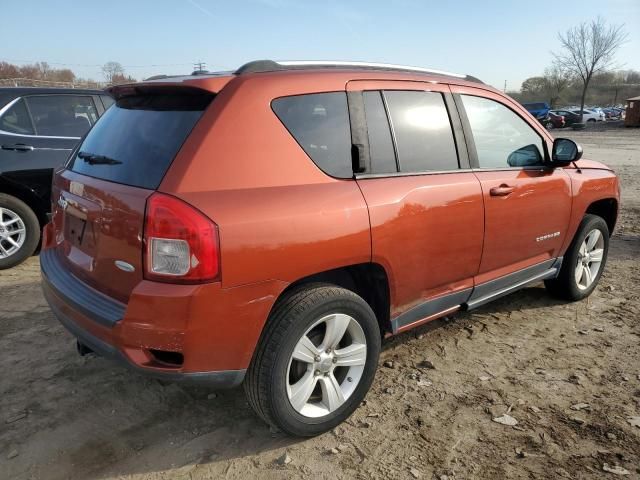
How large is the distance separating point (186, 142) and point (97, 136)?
35.7 inches

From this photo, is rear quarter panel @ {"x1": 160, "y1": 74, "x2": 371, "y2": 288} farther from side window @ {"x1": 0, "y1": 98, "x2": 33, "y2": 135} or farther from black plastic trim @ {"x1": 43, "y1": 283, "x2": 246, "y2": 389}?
side window @ {"x1": 0, "y1": 98, "x2": 33, "y2": 135}

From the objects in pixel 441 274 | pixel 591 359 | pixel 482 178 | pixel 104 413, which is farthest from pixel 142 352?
pixel 591 359

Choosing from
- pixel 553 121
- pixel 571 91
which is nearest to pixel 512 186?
pixel 553 121

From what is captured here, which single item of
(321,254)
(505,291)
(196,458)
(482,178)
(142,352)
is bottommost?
(196,458)

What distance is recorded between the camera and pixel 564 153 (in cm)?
375

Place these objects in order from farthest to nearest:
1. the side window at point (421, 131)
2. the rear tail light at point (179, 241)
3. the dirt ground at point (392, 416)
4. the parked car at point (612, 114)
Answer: the parked car at point (612, 114) → the side window at point (421, 131) → the dirt ground at point (392, 416) → the rear tail light at point (179, 241)

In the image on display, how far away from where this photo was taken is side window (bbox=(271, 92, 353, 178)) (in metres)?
2.41

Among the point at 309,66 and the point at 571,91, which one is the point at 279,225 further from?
the point at 571,91

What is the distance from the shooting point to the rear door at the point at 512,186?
3263mm

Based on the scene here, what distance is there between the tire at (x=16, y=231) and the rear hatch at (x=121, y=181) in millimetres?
2788

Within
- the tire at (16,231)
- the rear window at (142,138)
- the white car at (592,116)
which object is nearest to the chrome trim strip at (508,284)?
the rear window at (142,138)

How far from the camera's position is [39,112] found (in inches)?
216

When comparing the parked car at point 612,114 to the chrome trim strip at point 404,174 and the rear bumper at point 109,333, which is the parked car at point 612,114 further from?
the rear bumper at point 109,333

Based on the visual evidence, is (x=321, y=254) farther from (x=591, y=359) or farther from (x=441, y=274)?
(x=591, y=359)
